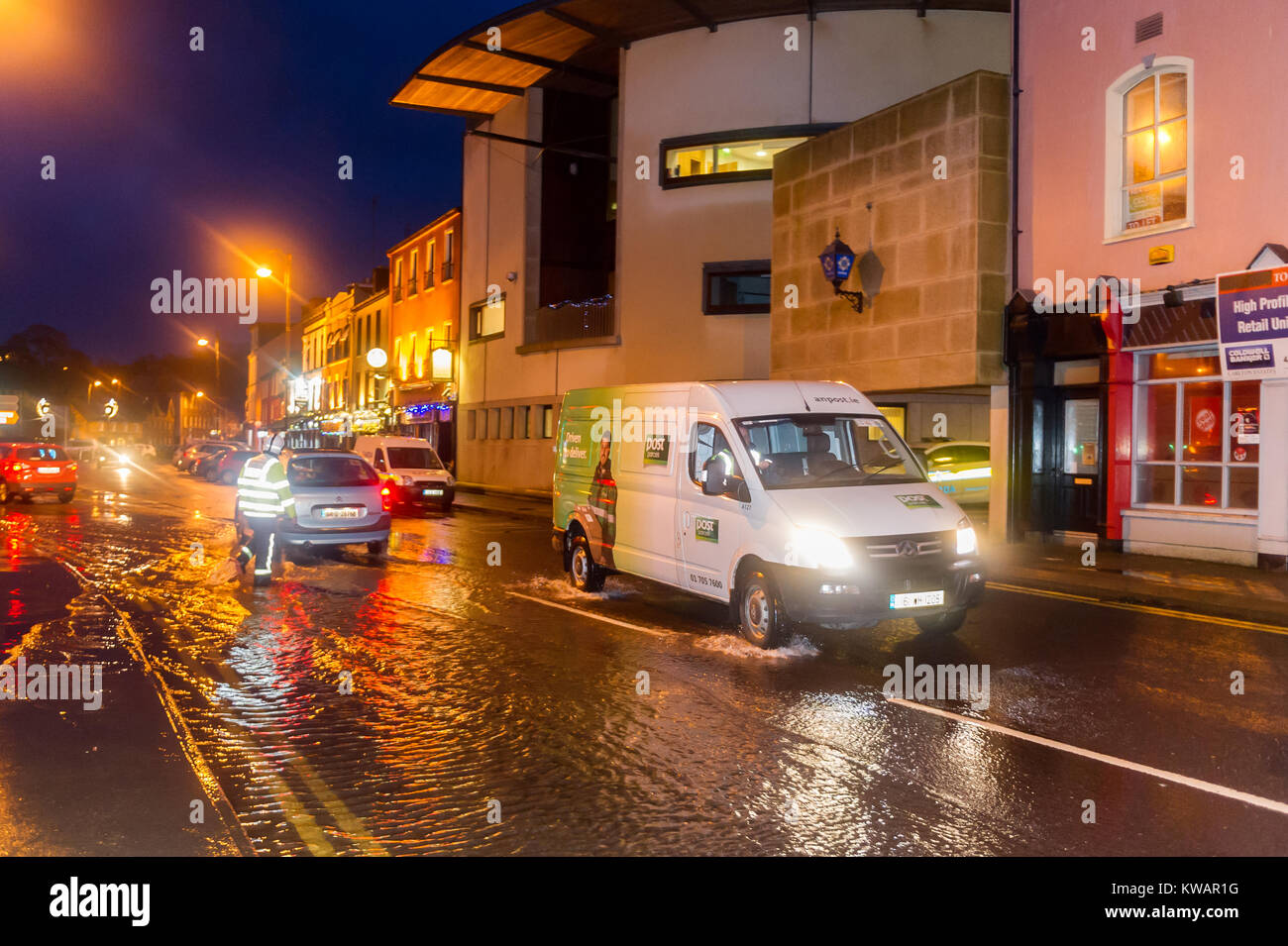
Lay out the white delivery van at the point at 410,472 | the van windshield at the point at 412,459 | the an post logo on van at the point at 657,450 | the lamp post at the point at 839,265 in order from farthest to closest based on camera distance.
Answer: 1. the van windshield at the point at 412,459
2. the white delivery van at the point at 410,472
3. the lamp post at the point at 839,265
4. the an post logo on van at the point at 657,450

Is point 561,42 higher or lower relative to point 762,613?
higher

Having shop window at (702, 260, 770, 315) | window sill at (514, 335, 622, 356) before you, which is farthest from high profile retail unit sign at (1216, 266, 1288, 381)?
window sill at (514, 335, 622, 356)

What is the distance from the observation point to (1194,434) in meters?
15.3

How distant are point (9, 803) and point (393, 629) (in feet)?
16.2

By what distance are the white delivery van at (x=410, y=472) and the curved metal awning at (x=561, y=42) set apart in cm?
1265

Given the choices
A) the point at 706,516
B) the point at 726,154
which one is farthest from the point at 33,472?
the point at 706,516

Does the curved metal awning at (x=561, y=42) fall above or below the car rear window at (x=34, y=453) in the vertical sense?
above

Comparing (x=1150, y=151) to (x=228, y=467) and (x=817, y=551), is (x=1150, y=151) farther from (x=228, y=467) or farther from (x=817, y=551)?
(x=228, y=467)

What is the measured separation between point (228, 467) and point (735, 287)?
24.6m

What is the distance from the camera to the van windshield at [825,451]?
9.35 metres

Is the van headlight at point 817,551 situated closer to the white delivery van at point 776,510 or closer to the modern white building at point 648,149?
the white delivery van at point 776,510

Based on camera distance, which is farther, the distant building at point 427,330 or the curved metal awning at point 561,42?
the distant building at point 427,330

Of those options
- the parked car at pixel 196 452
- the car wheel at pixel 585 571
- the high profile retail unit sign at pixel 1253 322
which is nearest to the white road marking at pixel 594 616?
the car wheel at pixel 585 571

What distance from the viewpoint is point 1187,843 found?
4746 mm
